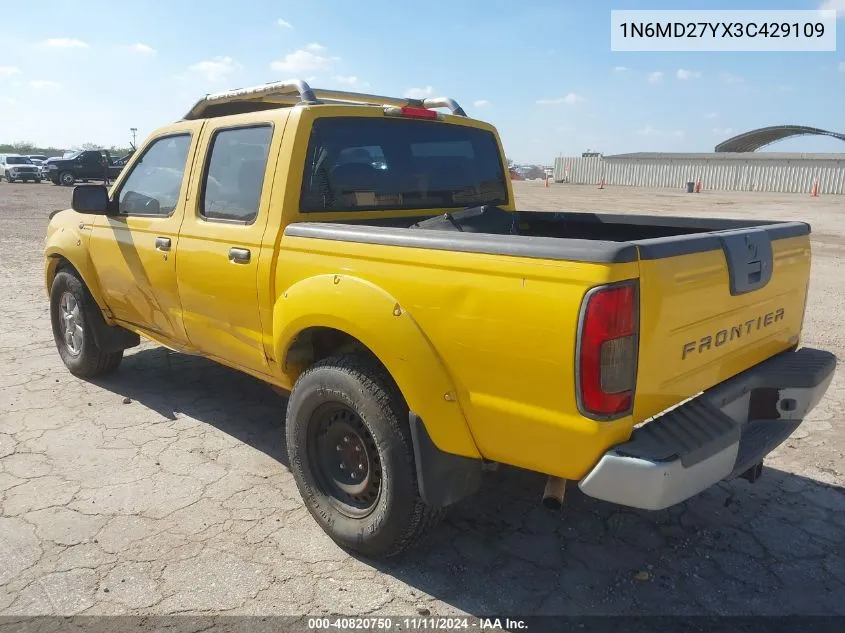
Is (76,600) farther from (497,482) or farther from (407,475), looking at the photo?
(497,482)

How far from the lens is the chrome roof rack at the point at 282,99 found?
3551 millimetres

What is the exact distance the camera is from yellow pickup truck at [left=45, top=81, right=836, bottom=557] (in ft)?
6.74

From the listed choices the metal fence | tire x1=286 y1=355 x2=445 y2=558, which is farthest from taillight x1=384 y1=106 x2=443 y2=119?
the metal fence

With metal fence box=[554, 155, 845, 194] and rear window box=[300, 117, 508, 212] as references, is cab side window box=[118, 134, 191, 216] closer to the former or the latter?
rear window box=[300, 117, 508, 212]

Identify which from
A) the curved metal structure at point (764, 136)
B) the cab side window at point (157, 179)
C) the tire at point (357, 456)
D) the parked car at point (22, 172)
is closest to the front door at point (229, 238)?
the cab side window at point (157, 179)

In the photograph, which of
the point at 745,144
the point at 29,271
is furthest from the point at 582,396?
the point at 745,144

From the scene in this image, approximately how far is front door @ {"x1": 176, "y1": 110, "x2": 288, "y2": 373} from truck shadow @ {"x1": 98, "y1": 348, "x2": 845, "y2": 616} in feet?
2.87

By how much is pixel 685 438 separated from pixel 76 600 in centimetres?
243

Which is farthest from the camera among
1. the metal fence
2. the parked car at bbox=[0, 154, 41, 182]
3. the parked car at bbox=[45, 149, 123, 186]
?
the parked car at bbox=[0, 154, 41, 182]

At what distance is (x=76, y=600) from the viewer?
2594 millimetres

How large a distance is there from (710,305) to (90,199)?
3.73 meters

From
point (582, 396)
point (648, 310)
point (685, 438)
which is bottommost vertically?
point (685, 438)

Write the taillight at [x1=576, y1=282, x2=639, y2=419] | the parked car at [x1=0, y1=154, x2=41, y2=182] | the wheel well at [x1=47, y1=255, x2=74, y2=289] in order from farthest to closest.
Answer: the parked car at [x1=0, y1=154, x2=41, y2=182] → the wheel well at [x1=47, y1=255, x2=74, y2=289] → the taillight at [x1=576, y1=282, x2=639, y2=419]

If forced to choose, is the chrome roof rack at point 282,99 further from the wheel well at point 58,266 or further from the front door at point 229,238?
the wheel well at point 58,266
